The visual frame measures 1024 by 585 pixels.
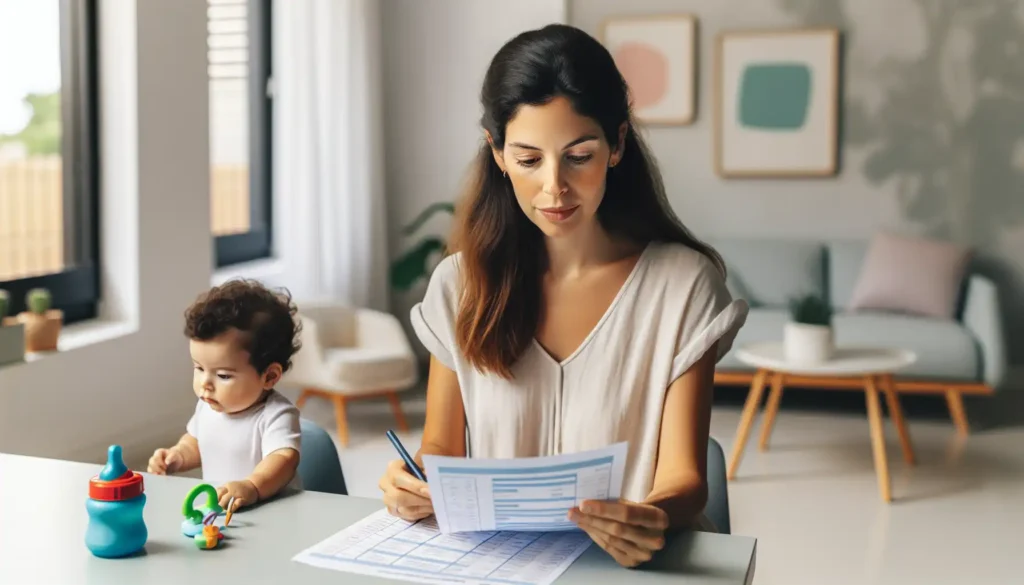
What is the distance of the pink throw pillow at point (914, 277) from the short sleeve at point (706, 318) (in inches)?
159

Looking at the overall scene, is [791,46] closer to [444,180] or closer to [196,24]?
[444,180]

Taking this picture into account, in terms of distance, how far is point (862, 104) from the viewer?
589 centimetres

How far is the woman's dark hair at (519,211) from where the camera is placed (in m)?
1.55

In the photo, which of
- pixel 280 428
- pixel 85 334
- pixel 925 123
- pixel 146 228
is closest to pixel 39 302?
pixel 85 334

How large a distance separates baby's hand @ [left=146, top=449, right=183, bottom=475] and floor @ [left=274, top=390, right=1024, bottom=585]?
188 cm

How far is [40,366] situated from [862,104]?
13.7 feet

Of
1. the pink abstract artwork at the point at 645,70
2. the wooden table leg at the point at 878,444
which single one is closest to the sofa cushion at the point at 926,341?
the wooden table leg at the point at 878,444

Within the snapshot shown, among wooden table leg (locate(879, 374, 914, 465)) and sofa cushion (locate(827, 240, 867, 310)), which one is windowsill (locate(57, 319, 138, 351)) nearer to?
wooden table leg (locate(879, 374, 914, 465))

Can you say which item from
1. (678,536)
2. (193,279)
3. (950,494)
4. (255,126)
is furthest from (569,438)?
(255,126)

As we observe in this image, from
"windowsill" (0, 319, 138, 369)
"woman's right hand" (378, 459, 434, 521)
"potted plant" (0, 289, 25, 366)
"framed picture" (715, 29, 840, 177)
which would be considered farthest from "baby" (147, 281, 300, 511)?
"framed picture" (715, 29, 840, 177)

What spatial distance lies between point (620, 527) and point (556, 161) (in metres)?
0.51

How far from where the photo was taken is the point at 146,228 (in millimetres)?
4188

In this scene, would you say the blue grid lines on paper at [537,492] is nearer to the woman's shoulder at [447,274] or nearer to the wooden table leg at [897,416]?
the woman's shoulder at [447,274]

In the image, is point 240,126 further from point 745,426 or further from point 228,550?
point 228,550
